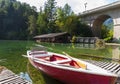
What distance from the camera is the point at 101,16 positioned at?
40312 millimetres

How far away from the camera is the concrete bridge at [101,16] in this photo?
110ft

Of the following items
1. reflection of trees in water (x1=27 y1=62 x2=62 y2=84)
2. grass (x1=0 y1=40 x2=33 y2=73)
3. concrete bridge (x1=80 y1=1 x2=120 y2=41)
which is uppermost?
concrete bridge (x1=80 y1=1 x2=120 y2=41)

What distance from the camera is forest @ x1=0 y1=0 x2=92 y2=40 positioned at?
162ft

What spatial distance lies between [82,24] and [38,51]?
3099 cm

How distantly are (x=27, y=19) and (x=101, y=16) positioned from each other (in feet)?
77.8

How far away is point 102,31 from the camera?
41875 mm

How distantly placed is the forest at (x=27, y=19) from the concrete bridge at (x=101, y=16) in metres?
4.19

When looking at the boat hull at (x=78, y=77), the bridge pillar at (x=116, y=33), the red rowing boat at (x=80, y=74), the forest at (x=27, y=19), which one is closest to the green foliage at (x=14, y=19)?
the forest at (x=27, y=19)

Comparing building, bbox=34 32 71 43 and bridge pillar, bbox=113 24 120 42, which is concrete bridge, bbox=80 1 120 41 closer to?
bridge pillar, bbox=113 24 120 42

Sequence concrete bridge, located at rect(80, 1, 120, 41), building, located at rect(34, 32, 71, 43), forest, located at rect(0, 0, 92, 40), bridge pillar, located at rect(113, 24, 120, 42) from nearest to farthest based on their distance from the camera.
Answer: bridge pillar, located at rect(113, 24, 120, 42), concrete bridge, located at rect(80, 1, 120, 41), building, located at rect(34, 32, 71, 43), forest, located at rect(0, 0, 92, 40)

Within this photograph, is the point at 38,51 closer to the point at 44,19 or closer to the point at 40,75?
the point at 40,75

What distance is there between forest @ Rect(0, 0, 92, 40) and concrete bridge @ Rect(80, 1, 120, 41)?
4.19 meters

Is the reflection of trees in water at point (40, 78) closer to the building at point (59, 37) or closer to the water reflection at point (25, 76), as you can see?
the water reflection at point (25, 76)

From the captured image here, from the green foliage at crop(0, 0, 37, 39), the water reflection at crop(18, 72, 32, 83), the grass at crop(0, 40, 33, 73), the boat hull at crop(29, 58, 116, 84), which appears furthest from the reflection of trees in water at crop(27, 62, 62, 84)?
the green foliage at crop(0, 0, 37, 39)
